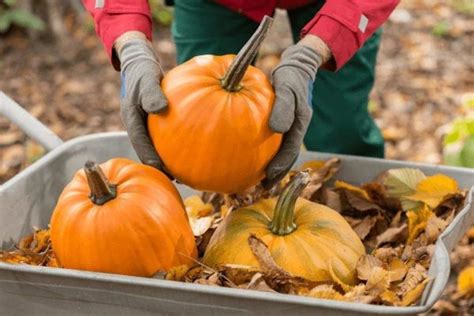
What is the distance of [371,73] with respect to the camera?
7.58ft

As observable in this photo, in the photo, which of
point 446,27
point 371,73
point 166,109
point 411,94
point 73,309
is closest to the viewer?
→ point 73,309

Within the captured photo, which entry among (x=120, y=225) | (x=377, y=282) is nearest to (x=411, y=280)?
(x=377, y=282)

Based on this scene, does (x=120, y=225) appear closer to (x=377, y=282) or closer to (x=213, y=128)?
(x=213, y=128)

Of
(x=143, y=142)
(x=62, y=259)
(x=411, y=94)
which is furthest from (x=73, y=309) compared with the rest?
(x=411, y=94)

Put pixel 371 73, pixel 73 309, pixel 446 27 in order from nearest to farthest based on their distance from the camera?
pixel 73 309, pixel 371 73, pixel 446 27

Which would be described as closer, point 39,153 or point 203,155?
point 203,155

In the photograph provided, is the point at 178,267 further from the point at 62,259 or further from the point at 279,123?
the point at 279,123

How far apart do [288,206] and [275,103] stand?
19cm

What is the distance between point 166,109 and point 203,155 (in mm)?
110

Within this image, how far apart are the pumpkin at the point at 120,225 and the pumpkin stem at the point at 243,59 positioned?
0.22m

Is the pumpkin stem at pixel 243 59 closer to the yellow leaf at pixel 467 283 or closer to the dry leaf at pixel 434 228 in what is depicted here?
the dry leaf at pixel 434 228

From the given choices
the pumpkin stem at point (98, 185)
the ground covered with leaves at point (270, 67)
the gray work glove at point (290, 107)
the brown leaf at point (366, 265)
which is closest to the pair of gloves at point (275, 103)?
the gray work glove at point (290, 107)

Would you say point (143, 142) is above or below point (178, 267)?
above

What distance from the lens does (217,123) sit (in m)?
1.53
